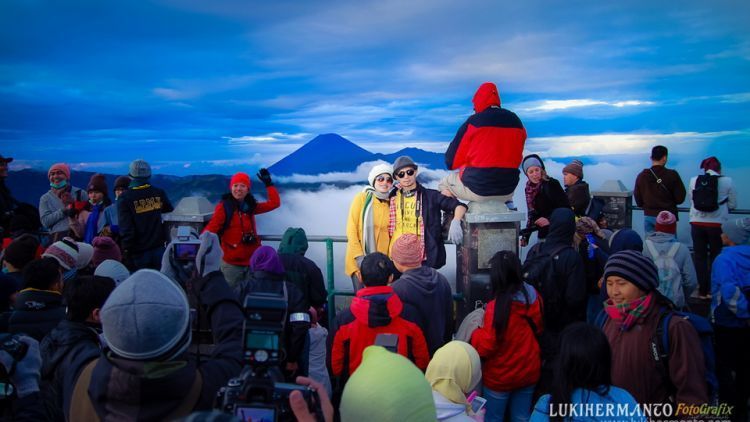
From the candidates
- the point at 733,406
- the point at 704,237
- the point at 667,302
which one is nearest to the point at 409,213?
the point at 667,302

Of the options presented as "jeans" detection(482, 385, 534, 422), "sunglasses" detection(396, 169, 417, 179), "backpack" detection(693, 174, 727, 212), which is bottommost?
"jeans" detection(482, 385, 534, 422)

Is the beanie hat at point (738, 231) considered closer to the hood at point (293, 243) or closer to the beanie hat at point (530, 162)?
the beanie hat at point (530, 162)

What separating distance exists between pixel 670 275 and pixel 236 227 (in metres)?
3.79

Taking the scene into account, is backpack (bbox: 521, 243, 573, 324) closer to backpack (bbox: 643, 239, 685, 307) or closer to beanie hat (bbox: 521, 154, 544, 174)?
backpack (bbox: 643, 239, 685, 307)

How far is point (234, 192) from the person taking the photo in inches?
219

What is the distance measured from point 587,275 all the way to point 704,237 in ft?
9.30

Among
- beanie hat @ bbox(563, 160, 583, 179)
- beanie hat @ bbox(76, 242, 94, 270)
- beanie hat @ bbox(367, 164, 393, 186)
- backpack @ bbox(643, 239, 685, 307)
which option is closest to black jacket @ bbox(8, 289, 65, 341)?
beanie hat @ bbox(76, 242, 94, 270)

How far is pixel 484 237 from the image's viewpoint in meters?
5.05

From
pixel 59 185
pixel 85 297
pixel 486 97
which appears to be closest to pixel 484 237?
pixel 486 97

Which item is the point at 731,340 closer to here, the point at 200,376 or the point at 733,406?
the point at 733,406

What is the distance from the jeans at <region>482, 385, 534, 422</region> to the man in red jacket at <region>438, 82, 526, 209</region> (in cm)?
203

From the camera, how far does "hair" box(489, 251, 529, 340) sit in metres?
3.30

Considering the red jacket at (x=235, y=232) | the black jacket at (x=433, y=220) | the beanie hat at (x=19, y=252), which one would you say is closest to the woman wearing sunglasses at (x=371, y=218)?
the black jacket at (x=433, y=220)

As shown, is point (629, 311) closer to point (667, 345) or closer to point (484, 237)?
point (667, 345)
